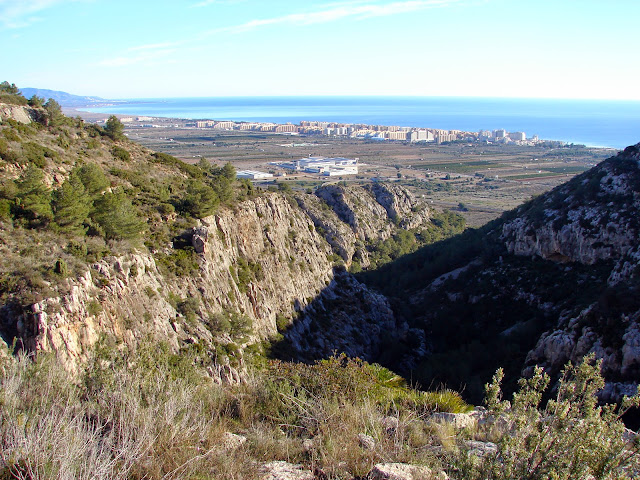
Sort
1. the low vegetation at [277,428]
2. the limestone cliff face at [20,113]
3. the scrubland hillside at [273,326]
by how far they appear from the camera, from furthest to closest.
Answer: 1. the limestone cliff face at [20,113]
2. the scrubland hillside at [273,326]
3. the low vegetation at [277,428]

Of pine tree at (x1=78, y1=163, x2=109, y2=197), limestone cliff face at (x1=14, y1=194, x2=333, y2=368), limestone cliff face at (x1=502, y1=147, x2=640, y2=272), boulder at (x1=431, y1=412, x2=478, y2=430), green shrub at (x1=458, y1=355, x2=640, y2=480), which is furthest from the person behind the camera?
limestone cliff face at (x1=502, y1=147, x2=640, y2=272)

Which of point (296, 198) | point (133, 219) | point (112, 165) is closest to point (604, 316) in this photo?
point (133, 219)

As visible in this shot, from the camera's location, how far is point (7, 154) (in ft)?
73.8

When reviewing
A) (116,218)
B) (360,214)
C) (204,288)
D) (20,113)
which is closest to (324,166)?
(360,214)

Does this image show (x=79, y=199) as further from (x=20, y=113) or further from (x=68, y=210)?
(x=20, y=113)

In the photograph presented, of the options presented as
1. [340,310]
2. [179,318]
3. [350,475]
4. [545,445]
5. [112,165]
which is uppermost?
[112,165]

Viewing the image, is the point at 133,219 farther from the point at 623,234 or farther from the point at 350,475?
the point at 623,234

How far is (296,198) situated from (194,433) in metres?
42.3

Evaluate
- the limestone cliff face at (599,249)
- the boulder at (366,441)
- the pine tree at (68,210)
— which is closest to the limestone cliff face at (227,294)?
the pine tree at (68,210)

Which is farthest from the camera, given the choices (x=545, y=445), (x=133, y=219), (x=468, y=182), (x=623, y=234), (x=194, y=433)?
(x=468, y=182)

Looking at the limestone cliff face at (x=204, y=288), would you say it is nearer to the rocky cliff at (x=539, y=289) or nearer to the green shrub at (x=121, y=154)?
the rocky cliff at (x=539, y=289)

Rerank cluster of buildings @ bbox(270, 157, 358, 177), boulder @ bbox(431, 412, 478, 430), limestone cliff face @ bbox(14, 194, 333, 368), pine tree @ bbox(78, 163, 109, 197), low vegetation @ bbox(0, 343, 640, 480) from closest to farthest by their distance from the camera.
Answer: low vegetation @ bbox(0, 343, 640, 480), boulder @ bbox(431, 412, 478, 430), limestone cliff face @ bbox(14, 194, 333, 368), pine tree @ bbox(78, 163, 109, 197), cluster of buildings @ bbox(270, 157, 358, 177)

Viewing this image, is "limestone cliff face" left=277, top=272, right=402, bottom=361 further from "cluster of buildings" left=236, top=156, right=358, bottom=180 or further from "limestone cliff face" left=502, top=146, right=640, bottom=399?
"cluster of buildings" left=236, top=156, right=358, bottom=180

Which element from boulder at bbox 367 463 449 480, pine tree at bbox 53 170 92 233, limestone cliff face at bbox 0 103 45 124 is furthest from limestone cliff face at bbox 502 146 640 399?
limestone cliff face at bbox 0 103 45 124
